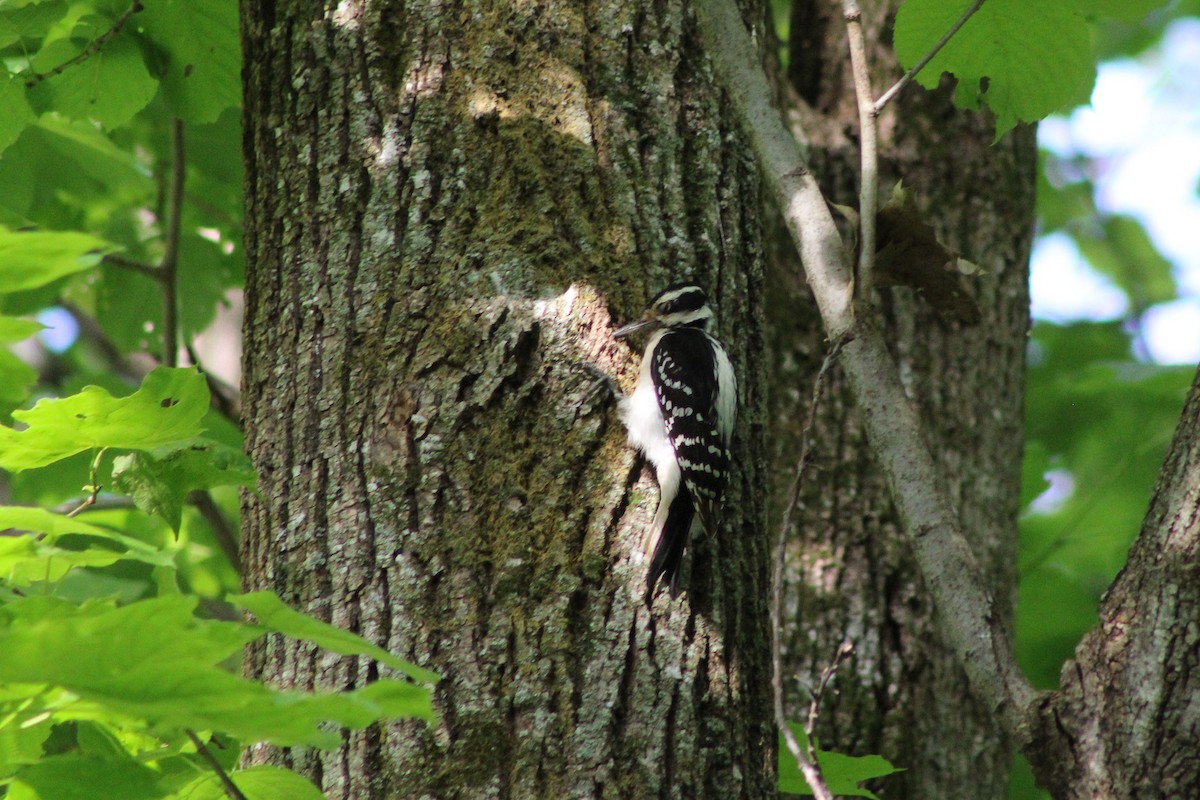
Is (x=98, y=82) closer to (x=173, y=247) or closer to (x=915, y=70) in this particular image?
(x=173, y=247)

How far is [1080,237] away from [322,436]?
9.74 meters

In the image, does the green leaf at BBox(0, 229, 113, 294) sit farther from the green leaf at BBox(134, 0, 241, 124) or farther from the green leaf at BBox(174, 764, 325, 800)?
the green leaf at BBox(134, 0, 241, 124)

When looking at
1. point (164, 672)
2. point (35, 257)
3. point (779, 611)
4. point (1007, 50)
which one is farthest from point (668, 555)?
point (1007, 50)

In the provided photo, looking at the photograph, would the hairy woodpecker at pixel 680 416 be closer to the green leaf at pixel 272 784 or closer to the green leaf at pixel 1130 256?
the green leaf at pixel 272 784

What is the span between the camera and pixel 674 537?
7.88 feet

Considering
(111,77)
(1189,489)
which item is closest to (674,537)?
(1189,489)

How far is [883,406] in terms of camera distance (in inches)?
90.4

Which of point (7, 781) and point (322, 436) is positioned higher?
point (322, 436)

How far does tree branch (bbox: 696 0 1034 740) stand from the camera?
2.19 metres

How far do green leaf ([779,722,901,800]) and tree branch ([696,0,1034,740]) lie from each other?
35cm

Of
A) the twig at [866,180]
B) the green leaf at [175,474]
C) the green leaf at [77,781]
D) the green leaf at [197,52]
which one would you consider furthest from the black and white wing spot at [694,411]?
the green leaf at [197,52]

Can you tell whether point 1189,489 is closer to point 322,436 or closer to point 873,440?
point 873,440

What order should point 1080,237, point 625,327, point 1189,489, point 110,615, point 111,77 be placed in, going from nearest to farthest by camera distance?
1. point 110,615
2. point 1189,489
3. point 625,327
4. point 111,77
5. point 1080,237

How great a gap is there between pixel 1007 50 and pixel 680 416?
1250 millimetres
